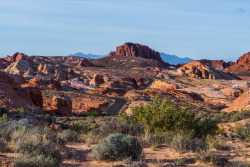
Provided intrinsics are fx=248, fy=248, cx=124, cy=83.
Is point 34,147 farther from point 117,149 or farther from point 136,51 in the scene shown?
point 136,51

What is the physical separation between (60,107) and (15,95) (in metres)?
5.52

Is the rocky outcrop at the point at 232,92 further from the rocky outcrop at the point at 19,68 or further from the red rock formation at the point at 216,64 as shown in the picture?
the red rock formation at the point at 216,64

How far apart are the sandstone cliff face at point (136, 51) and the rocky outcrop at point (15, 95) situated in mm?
144018

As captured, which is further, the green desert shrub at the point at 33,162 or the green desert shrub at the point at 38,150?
the green desert shrub at the point at 38,150

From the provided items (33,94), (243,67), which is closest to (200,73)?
(243,67)

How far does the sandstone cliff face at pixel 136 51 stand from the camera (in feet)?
553

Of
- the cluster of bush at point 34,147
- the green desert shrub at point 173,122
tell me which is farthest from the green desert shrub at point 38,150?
the green desert shrub at point 173,122

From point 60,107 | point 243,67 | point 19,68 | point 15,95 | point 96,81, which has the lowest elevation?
point 60,107

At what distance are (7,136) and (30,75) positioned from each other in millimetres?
59281

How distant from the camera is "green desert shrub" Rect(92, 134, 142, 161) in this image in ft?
20.6

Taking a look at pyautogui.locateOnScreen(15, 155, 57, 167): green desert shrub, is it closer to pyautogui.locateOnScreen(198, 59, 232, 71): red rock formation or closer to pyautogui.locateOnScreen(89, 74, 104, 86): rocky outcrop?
pyautogui.locateOnScreen(89, 74, 104, 86): rocky outcrop

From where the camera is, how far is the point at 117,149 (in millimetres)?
6379

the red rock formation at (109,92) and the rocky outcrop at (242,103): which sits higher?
the red rock formation at (109,92)

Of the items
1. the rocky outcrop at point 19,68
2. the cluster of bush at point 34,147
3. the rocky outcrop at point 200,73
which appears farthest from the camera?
the rocky outcrop at point 200,73
